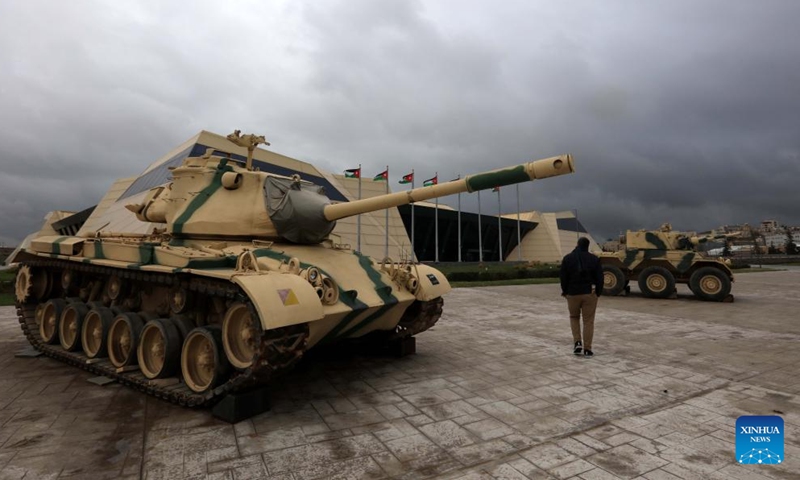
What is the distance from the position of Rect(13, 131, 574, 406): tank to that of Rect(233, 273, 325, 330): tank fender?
11 millimetres

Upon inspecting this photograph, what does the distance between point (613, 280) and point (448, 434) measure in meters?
13.6

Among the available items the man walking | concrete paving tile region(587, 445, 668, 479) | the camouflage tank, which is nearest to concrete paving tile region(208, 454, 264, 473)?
concrete paving tile region(587, 445, 668, 479)

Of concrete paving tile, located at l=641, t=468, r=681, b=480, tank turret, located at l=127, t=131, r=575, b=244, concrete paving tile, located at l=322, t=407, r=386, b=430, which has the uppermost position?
tank turret, located at l=127, t=131, r=575, b=244

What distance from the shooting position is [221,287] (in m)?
4.61

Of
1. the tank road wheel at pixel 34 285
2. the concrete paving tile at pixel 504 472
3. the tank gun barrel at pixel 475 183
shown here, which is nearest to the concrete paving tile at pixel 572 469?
the concrete paving tile at pixel 504 472

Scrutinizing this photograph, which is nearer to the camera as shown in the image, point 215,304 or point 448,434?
point 448,434

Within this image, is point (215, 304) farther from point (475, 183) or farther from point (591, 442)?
point (591, 442)

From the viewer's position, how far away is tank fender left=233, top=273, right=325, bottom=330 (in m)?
4.02

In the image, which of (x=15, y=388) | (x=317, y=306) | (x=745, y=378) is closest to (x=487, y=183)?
(x=317, y=306)

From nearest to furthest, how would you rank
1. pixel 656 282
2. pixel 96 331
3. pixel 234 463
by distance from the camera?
pixel 234 463
pixel 96 331
pixel 656 282

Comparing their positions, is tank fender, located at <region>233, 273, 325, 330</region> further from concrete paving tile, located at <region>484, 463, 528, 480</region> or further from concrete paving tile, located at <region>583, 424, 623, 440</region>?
concrete paving tile, located at <region>583, 424, 623, 440</region>

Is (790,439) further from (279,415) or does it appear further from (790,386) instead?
(279,415)

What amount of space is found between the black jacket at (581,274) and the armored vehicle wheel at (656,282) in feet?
32.1

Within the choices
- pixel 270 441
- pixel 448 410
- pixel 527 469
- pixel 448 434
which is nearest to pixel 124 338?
pixel 270 441
